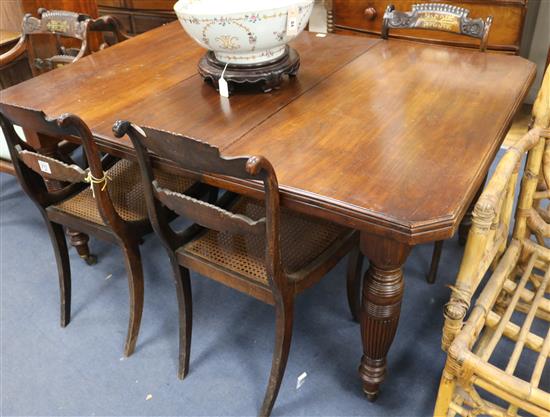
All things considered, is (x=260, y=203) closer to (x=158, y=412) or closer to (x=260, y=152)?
(x=260, y=152)

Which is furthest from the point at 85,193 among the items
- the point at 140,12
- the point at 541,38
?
the point at 541,38

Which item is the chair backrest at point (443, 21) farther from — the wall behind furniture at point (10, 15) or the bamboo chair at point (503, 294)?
the wall behind furniture at point (10, 15)

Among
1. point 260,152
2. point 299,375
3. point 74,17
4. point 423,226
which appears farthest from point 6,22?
point 423,226

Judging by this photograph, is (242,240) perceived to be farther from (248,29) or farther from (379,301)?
(248,29)

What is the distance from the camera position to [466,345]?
3.44ft

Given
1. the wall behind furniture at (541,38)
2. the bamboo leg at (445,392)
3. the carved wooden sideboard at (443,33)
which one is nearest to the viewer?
the bamboo leg at (445,392)

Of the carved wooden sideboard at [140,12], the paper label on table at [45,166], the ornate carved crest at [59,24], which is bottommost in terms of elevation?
the carved wooden sideboard at [140,12]

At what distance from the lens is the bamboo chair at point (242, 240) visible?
107cm

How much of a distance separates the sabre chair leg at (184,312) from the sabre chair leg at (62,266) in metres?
0.48

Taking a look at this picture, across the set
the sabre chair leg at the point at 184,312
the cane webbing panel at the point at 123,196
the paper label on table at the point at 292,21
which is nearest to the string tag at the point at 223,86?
the paper label on table at the point at 292,21

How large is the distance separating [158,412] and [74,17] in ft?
5.07

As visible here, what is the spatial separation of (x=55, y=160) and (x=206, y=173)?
0.49m

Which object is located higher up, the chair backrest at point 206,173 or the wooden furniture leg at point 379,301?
the chair backrest at point 206,173

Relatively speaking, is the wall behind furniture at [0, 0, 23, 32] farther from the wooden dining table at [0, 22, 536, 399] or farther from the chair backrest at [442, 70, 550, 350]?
the chair backrest at [442, 70, 550, 350]
